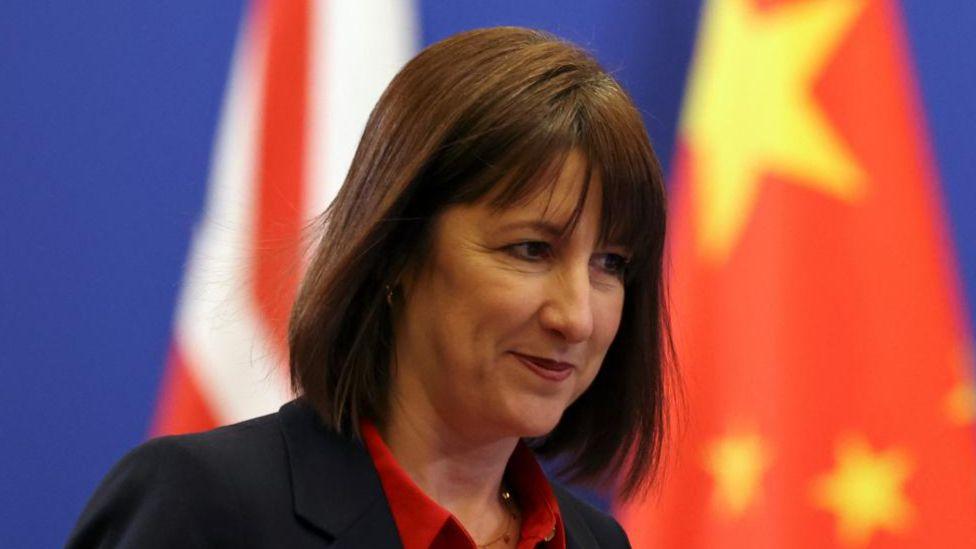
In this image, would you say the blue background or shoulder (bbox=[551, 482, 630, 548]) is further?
the blue background

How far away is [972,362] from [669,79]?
1.87 feet

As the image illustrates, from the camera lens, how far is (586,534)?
5.07 feet

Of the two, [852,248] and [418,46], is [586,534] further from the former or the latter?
[418,46]

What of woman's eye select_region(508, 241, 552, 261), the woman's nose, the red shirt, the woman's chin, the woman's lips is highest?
woman's eye select_region(508, 241, 552, 261)

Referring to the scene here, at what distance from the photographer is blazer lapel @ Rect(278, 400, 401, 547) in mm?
1219

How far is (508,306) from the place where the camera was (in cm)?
124

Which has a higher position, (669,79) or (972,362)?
(669,79)

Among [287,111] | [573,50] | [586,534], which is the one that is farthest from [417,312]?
[287,111]

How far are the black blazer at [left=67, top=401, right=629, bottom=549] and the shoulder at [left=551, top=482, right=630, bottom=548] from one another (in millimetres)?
332

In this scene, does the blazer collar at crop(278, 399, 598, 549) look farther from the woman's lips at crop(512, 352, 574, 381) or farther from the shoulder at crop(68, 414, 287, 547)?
the woman's lips at crop(512, 352, 574, 381)

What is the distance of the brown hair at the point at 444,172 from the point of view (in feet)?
4.11

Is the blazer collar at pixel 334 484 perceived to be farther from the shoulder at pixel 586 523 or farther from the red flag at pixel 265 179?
the red flag at pixel 265 179

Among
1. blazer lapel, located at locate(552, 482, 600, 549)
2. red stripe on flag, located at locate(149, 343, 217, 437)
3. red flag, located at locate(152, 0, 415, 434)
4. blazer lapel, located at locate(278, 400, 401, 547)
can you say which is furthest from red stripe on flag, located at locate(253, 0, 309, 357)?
blazer lapel, located at locate(278, 400, 401, 547)

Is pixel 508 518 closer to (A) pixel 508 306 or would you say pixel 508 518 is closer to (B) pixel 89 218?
(A) pixel 508 306
